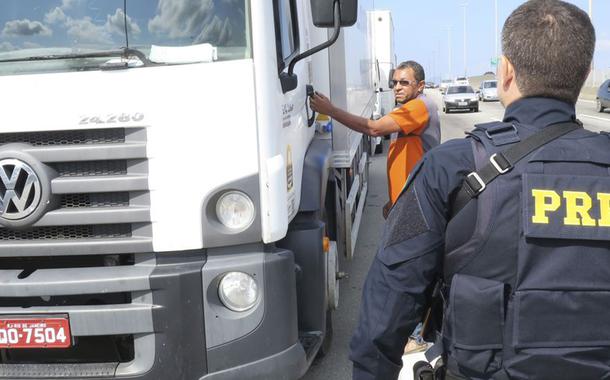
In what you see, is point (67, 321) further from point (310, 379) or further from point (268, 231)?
point (310, 379)

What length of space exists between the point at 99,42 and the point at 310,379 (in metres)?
2.49

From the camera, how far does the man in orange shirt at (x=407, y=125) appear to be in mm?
4734

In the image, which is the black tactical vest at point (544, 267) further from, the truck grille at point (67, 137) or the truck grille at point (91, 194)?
the truck grille at point (67, 137)

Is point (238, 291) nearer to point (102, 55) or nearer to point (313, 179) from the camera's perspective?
point (313, 179)

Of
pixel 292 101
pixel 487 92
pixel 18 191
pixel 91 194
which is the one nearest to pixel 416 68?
pixel 292 101

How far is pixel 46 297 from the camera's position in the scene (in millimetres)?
2922

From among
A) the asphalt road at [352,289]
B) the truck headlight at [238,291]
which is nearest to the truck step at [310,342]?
the truck headlight at [238,291]

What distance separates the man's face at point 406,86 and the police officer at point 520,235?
3253 mm

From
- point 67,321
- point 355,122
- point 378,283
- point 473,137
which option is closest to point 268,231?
point 67,321

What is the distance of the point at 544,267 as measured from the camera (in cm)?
156

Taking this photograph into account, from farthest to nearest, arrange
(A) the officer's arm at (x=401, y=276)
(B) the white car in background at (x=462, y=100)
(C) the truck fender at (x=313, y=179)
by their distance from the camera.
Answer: (B) the white car in background at (x=462, y=100)
(C) the truck fender at (x=313, y=179)
(A) the officer's arm at (x=401, y=276)

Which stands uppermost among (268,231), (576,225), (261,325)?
(576,225)

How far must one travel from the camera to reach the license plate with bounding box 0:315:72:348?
280cm

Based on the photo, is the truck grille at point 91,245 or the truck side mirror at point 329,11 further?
the truck side mirror at point 329,11
